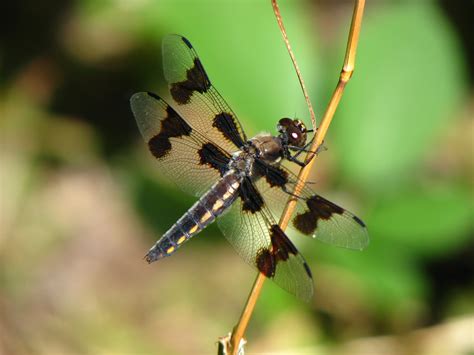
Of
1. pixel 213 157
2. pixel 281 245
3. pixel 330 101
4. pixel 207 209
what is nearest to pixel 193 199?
pixel 213 157

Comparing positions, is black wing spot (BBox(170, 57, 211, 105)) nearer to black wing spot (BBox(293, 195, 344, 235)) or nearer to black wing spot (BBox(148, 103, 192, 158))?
black wing spot (BBox(148, 103, 192, 158))

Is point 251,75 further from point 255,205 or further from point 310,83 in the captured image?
point 255,205

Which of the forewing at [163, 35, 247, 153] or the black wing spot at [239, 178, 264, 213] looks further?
the forewing at [163, 35, 247, 153]

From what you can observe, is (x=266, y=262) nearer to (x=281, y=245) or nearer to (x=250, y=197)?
(x=281, y=245)

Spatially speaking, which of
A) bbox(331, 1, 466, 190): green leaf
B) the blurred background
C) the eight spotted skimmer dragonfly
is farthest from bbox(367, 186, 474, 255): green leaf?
the eight spotted skimmer dragonfly

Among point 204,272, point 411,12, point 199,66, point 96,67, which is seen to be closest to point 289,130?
point 199,66

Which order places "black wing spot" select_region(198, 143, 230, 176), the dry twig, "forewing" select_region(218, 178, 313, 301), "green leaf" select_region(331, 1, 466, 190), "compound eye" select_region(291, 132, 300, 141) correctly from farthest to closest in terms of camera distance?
"green leaf" select_region(331, 1, 466, 190), "black wing spot" select_region(198, 143, 230, 176), "compound eye" select_region(291, 132, 300, 141), "forewing" select_region(218, 178, 313, 301), the dry twig
